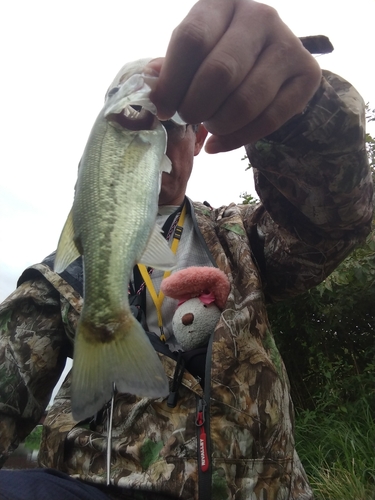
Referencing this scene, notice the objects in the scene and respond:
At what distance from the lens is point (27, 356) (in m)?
2.29

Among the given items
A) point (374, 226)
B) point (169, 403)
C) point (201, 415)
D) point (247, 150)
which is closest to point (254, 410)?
point (201, 415)

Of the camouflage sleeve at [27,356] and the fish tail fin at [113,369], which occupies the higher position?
the fish tail fin at [113,369]

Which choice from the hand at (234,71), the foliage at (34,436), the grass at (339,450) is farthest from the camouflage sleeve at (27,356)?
the grass at (339,450)

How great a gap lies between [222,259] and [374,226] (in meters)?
2.84

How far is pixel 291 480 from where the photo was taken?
184 centimetres

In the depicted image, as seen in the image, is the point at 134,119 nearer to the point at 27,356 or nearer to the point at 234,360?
the point at 234,360

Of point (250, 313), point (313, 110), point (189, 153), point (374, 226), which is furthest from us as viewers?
point (374, 226)

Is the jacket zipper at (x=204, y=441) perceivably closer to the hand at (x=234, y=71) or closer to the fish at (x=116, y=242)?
the fish at (x=116, y=242)

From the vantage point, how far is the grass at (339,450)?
3.35m

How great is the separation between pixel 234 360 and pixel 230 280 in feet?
1.37

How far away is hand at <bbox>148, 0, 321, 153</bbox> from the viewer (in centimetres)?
123

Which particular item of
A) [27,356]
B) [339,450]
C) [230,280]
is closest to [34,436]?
[339,450]

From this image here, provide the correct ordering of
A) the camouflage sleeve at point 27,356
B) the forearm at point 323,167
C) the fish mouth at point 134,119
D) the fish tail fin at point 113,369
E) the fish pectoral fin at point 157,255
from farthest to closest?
the camouflage sleeve at point 27,356 → the forearm at point 323,167 → the fish mouth at point 134,119 → the fish pectoral fin at point 157,255 → the fish tail fin at point 113,369

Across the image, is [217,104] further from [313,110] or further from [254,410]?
[254,410]
